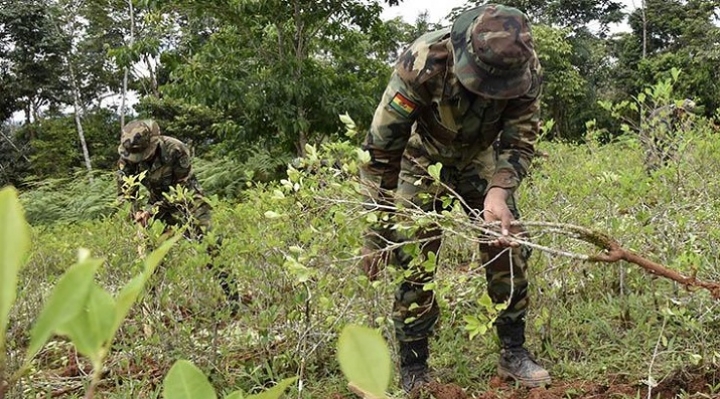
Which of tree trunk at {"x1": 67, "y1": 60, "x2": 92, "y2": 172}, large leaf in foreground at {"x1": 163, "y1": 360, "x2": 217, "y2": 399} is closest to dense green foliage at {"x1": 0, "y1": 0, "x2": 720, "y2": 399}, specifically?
large leaf in foreground at {"x1": 163, "y1": 360, "x2": 217, "y2": 399}

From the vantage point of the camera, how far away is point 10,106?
21.7 m

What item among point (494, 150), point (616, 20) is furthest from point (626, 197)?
point (616, 20)

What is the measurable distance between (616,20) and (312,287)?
91.1 feet

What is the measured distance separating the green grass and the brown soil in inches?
2.3

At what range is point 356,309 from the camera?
2.82 metres

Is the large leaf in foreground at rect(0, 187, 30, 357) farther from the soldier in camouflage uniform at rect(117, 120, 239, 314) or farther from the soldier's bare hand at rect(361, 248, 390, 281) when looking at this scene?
the soldier in camouflage uniform at rect(117, 120, 239, 314)

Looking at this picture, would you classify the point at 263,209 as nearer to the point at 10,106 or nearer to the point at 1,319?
the point at 1,319

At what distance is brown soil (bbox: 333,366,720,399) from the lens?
228 centimetres

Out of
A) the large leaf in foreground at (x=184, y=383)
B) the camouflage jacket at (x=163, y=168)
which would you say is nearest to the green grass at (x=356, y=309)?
the camouflage jacket at (x=163, y=168)

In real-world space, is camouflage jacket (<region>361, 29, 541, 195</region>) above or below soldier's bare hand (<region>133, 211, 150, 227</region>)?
above

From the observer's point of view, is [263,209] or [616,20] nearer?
[263,209]

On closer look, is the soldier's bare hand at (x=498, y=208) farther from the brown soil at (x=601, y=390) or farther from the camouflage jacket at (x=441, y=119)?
the brown soil at (x=601, y=390)

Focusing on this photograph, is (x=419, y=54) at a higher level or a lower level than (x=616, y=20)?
higher

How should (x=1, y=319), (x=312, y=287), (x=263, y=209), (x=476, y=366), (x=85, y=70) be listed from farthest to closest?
(x=85, y=70), (x=263, y=209), (x=476, y=366), (x=312, y=287), (x=1, y=319)
